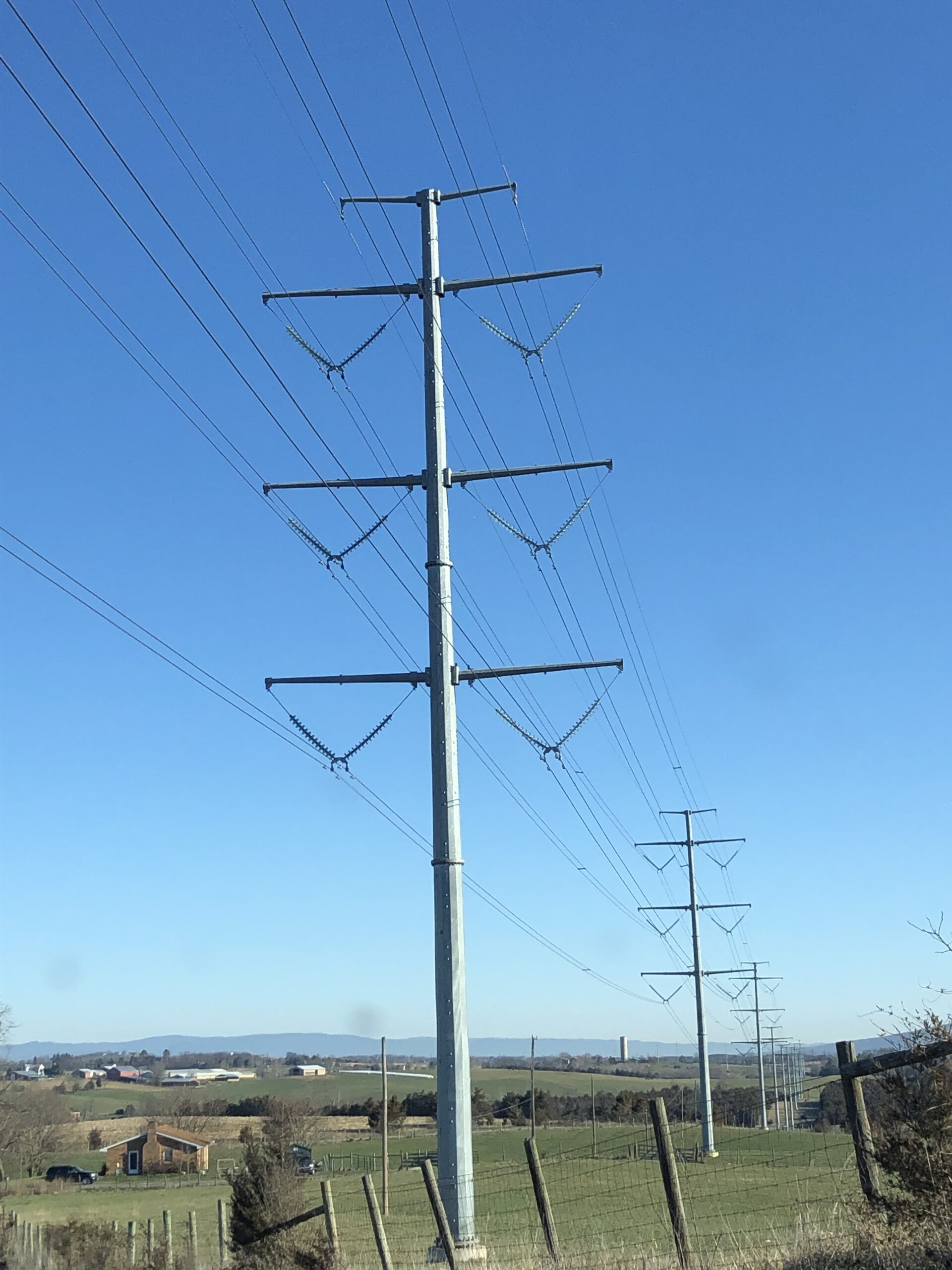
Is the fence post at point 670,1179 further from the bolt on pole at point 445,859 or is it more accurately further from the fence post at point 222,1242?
the fence post at point 222,1242

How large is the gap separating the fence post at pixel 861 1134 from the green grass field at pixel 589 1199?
56 cm

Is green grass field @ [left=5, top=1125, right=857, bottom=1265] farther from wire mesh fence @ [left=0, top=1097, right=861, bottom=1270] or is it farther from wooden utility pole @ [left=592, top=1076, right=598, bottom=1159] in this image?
wooden utility pole @ [left=592, top=1076, right=598, bottom=1159]

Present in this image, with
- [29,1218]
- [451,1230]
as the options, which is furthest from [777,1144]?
[451,1230]

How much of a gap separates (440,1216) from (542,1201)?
1829mm

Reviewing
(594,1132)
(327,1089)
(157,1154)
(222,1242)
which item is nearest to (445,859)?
(222,1242)

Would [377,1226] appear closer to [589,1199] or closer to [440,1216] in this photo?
[440,1216]

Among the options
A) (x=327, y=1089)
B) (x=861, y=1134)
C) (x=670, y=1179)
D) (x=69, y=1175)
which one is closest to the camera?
(x=861, y=1134)

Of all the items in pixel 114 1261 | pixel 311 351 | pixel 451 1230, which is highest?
pixel 311 351

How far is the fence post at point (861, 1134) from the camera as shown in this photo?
965 cm

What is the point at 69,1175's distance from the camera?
314ft

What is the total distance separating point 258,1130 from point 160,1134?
904 centimetres

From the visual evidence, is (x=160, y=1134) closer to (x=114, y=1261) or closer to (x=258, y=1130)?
(x=258, y=1130)

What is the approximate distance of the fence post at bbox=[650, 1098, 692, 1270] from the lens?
11.0 m

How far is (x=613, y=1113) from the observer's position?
12075 cm
